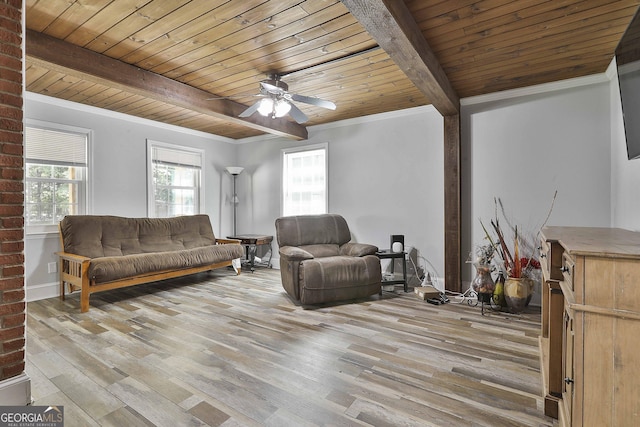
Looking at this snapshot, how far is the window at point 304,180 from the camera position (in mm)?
Answer: 5062

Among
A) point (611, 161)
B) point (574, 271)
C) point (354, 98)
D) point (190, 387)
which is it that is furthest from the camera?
point (354, 98)

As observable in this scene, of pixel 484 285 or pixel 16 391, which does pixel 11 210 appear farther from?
pixel 484 285

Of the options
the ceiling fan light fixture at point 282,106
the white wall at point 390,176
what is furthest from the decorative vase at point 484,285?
the ceiling fan light fixture at point 282,106

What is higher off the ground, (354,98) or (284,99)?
(354,98)

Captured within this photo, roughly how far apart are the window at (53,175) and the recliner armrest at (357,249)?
3.45m

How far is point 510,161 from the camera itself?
11.6 feet

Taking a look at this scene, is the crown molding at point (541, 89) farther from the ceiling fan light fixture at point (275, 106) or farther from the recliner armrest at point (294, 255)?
the recliner armrest at point (294, 255)

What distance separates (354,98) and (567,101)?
225 cm

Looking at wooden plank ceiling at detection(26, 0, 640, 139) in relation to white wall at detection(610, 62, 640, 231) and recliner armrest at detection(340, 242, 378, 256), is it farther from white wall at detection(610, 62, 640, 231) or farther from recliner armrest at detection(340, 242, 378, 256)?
recliner armrest at detection(340, 242, 378, 256)

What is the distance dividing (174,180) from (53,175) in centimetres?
157

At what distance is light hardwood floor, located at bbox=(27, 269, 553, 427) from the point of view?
1591 mm

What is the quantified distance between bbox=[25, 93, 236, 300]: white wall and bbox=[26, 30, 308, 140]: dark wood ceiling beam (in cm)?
160

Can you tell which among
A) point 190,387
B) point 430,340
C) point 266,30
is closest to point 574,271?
point 430,340

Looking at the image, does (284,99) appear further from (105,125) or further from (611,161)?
(611,161)
